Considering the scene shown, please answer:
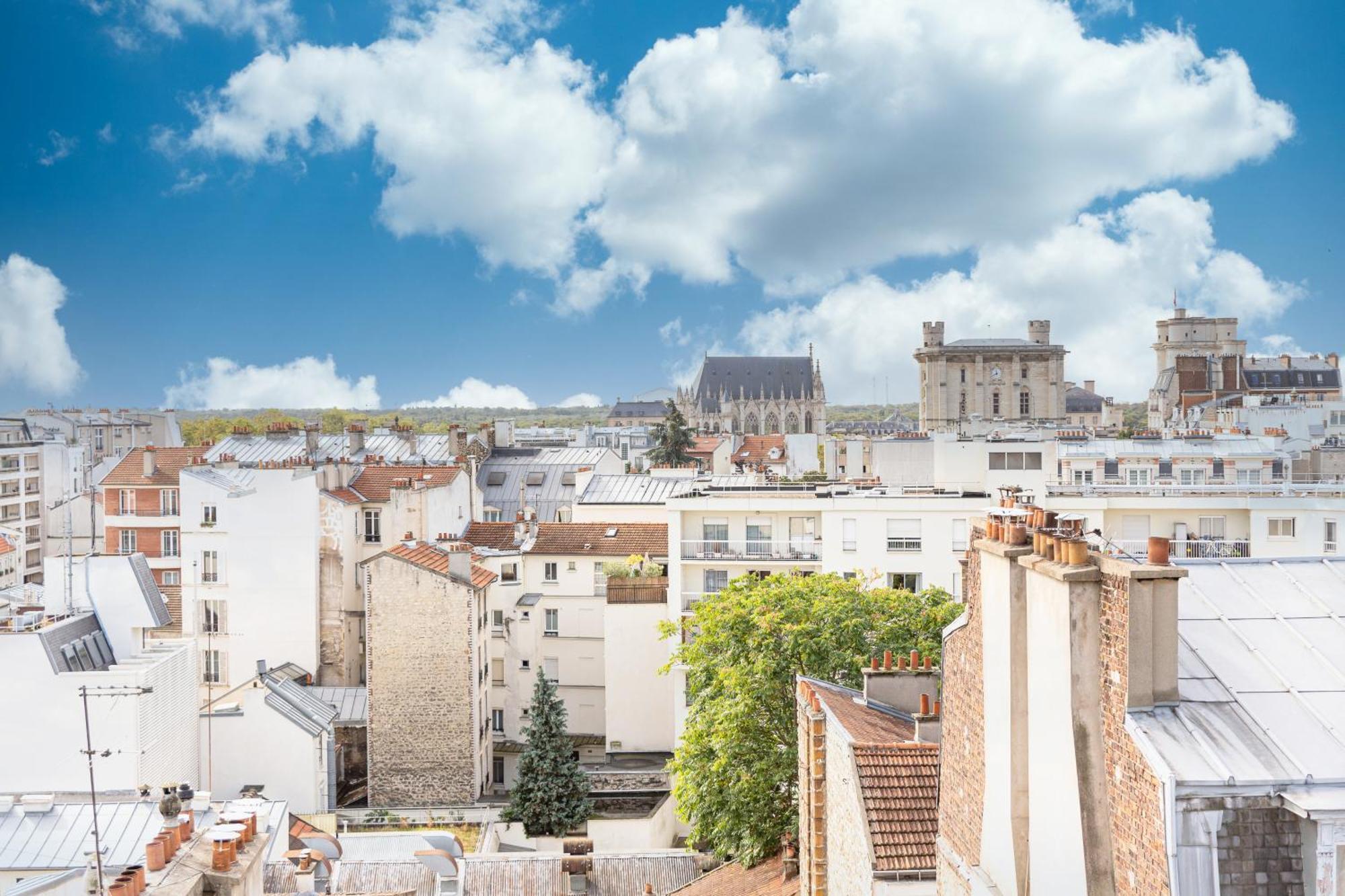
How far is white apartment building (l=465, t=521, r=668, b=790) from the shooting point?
119ft

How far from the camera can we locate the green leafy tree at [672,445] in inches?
3125

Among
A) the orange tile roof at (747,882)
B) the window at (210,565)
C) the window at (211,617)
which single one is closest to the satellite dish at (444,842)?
the orange tile roof at (747,882)

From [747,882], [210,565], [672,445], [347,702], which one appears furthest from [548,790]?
[672,445]

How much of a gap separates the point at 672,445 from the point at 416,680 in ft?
161

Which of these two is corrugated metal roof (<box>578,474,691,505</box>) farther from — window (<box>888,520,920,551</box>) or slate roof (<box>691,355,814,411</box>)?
slate roof (<box>691,355,814,411</box>)

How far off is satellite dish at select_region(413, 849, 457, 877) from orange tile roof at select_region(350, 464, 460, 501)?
1767 cm

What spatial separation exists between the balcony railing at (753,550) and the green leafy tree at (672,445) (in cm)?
4557

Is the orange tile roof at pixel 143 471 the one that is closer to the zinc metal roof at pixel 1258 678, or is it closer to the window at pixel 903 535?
the window at pixel 903 535

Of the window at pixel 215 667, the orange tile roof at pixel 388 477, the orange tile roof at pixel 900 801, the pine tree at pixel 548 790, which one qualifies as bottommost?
the pine tree at pixel 548 790

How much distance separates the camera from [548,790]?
29.9 metres

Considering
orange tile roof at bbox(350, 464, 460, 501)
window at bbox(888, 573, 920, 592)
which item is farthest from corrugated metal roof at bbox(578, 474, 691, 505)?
window at bbox(888, 573, 920, 592)

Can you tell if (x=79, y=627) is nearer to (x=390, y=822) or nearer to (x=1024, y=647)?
(x=390, y=822)

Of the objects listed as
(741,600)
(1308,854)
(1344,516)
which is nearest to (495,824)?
(741,600)

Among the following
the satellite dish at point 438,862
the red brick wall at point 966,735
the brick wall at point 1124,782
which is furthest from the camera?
the satellite dish at point 438,862
